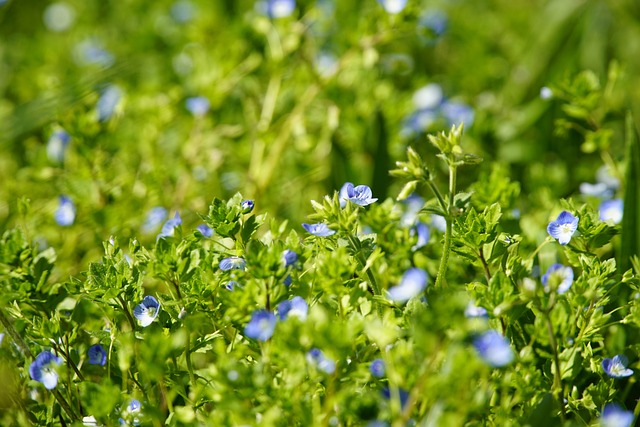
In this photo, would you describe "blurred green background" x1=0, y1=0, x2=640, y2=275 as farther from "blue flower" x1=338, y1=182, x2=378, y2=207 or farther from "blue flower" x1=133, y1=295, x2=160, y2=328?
"blue flower" x1=338, y1=182, x2=378, y2=207

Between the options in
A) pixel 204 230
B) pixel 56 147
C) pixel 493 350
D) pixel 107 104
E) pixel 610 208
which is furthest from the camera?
pixel 107 104

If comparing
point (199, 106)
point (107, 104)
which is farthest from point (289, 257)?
point (107, 104)

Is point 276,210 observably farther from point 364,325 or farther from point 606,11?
point 606,11

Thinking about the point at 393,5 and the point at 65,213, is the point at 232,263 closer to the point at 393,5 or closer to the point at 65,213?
the point at 65,213

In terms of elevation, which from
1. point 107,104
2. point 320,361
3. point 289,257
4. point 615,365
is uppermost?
point 289,257

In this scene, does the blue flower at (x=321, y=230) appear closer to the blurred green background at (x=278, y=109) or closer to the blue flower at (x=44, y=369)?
the blue flower at (x=44, y=369)

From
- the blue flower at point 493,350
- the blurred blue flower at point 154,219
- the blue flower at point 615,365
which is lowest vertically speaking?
the blue flower at point 615,365

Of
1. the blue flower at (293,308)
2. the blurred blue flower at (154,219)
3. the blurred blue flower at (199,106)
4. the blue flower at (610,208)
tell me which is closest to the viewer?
the blue flower at (293,308)

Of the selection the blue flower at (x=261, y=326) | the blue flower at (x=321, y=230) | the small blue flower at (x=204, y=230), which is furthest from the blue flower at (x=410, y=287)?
the small blue flower at (x=204, y=230)
